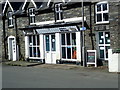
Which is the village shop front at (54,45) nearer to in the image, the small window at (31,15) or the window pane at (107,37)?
the small window at (31,15)

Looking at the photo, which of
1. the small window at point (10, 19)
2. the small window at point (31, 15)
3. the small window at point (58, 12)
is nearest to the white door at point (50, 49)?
the small window at point (58, 12)

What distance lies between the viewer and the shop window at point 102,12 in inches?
789

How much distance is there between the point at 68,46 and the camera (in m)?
22.4

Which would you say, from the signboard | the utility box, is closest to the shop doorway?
the signboard

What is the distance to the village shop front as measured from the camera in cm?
2184

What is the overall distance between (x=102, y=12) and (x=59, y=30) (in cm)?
411

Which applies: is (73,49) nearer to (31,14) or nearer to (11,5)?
(31,14)

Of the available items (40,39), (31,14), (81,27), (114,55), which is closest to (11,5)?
(31,14)

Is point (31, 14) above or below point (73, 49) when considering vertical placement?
above

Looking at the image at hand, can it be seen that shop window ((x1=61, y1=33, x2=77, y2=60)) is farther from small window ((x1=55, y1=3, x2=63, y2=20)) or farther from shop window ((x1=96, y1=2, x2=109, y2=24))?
shop window ((x1=96, y1=2, x2=109, y2=24))

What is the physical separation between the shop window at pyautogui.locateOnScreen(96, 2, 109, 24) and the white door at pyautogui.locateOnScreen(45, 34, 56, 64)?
4.79 metres

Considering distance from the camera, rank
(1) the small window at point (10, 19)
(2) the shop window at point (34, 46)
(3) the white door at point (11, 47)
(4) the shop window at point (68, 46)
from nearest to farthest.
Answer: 1. (4) the shop window at point (68, 46)
2. (2) the shop window at point (34, 46)
3. (3) the white door at point (11, 47)
4. (1) the small window at point (10, 19)

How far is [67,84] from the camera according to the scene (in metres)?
12.5

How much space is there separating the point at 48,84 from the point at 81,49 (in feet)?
29.3
